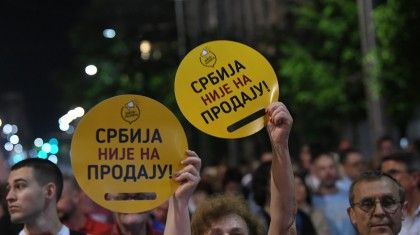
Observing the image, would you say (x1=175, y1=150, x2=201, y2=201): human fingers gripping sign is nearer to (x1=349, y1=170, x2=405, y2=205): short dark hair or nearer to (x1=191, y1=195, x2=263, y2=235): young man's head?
(x1=191, y1=195, x2=263, y2=235): young man's head

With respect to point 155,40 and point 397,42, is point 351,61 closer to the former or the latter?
point 155,40

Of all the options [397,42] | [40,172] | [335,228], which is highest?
[397,42]

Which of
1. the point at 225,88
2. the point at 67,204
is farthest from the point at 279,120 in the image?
the point at 67,204

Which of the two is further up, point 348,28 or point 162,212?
point 348,28

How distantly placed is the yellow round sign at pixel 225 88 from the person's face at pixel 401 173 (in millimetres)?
3122

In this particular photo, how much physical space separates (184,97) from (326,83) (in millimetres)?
21109

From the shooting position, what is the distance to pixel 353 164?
12.2 meters

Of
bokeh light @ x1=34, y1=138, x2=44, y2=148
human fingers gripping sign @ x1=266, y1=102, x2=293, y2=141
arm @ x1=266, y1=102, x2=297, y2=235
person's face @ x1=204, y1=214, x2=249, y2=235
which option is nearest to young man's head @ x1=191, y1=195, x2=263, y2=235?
person's face @ x1=204, y1=214, x2=249, y2=235

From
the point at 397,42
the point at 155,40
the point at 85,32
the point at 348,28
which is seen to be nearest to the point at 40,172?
the point at 397,42

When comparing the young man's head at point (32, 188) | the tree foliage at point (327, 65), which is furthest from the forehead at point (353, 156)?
the tree foliage at point (327, 65)

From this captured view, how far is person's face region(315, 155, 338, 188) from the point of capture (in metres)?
10.7

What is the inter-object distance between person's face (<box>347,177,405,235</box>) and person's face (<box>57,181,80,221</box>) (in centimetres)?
332

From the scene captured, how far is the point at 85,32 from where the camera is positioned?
5544cm

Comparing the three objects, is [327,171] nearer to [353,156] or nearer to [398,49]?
[353,156]
